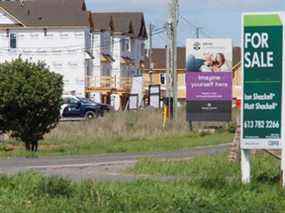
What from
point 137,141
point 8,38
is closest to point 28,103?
point 137,141

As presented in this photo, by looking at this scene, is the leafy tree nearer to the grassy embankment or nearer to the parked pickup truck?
the grassy embankment

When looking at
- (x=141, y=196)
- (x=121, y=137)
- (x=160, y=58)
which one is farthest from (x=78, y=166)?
(x=160, y=58)

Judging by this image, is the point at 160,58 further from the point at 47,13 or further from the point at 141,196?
the point at 141,196

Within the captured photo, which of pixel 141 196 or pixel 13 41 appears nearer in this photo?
pixel 141 196

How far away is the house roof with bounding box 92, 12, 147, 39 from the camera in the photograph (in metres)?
106

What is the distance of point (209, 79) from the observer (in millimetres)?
42594

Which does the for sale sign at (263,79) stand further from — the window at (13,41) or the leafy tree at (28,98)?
the window at (13,41)

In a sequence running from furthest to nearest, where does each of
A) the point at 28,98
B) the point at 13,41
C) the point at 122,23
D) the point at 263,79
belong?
the point at 122,23 → the point at 13,41 → the point at 28,98 → the point at 263,79

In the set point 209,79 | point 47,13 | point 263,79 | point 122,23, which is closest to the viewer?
point 263,79

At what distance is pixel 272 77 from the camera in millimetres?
16016

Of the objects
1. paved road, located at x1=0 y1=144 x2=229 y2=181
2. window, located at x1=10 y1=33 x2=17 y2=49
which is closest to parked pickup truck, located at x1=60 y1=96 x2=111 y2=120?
window, located at x1=10 y1=33 x2=17 y2=49

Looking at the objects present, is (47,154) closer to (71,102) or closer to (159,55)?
(71,102)

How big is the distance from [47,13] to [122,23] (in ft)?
61.2

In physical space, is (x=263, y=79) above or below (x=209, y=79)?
above
